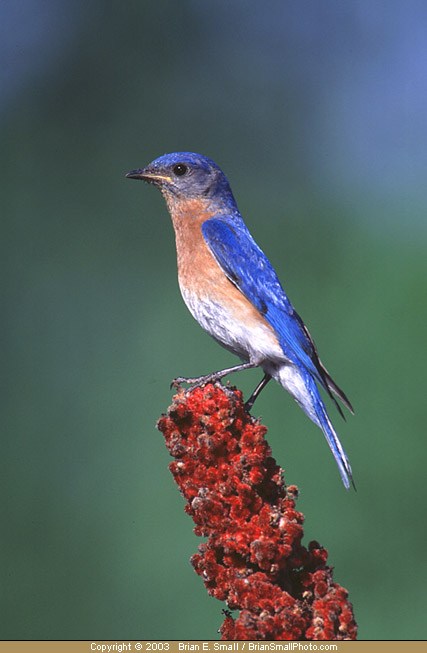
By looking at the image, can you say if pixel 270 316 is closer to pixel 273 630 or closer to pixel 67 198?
pixel 273 630

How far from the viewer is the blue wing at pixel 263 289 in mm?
3963

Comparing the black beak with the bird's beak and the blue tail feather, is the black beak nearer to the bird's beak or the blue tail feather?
the bird's beak

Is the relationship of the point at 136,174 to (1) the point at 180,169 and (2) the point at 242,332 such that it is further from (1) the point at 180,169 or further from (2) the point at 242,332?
(2) the point at 242,332

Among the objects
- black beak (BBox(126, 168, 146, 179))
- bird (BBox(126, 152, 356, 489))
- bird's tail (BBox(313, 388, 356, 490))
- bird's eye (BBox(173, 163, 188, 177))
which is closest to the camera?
bird's tail (BBox(313, 388, 356, 490))

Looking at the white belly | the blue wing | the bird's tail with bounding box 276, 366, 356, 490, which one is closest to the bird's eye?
the blue wing

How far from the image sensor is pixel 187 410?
2.97m

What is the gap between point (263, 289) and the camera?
4.11m

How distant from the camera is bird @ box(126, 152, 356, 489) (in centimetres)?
394

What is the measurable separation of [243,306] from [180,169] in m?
1.02

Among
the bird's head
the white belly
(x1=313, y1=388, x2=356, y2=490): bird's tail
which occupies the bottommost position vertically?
(x1=313, y1=388, x2=356, y2=490): bird's tail

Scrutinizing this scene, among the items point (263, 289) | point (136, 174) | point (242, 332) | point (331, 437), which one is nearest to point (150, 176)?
point (136, 174)

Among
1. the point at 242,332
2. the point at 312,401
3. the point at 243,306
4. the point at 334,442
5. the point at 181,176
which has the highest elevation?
the point at 181,176

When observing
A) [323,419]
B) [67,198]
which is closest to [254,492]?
[323,419]

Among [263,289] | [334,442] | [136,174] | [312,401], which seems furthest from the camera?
[136,174]
